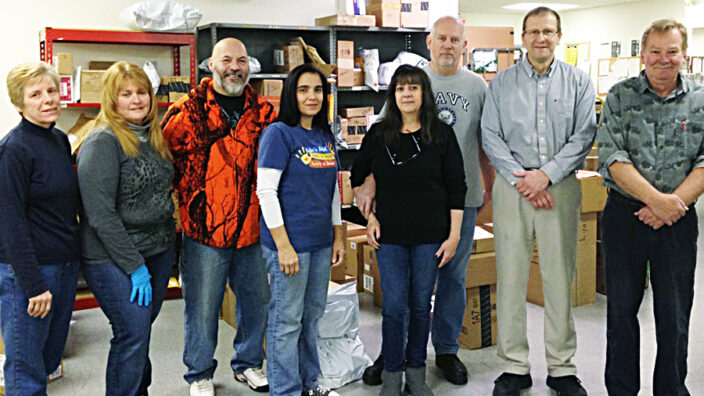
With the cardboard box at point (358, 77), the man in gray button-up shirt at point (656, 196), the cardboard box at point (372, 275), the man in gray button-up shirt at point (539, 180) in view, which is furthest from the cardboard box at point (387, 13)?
the man in gray button-up shirt at point (656, 196)

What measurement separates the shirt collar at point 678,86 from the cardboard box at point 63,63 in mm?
3402

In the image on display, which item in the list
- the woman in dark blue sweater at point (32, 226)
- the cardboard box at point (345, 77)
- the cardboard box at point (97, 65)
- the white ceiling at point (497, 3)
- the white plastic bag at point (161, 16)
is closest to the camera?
the woman in dark blue sweater at point (32, 226)

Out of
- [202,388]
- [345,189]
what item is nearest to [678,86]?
[202,388]

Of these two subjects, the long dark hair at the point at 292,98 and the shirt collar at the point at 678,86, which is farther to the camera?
the long dark hair at the point at 292,98

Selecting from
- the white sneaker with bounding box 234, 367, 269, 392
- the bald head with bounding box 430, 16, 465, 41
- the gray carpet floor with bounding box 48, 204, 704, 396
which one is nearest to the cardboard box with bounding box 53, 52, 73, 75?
the gray carpet floor with bounding box 48, 204, 704, 396

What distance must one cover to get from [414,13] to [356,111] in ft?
2.95

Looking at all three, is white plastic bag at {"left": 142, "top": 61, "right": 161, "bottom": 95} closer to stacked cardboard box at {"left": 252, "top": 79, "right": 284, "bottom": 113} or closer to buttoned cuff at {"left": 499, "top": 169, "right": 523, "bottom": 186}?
stacked cardboard box at {"left": 252, "top": 79, "right": 284, "bottom": 113}

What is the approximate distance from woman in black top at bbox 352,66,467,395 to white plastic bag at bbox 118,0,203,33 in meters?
2.28

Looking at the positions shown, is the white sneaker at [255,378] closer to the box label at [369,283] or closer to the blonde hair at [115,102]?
the blonde hair at [115,102]

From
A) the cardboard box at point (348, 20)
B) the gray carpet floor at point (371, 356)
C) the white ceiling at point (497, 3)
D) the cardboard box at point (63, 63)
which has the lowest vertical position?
the gray carpet floor at point (371, 356)

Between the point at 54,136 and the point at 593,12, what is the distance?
1430 centimetres

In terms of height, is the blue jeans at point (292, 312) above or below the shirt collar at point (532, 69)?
below

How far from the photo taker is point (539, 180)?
113 inches

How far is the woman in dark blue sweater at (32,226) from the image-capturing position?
218cm
